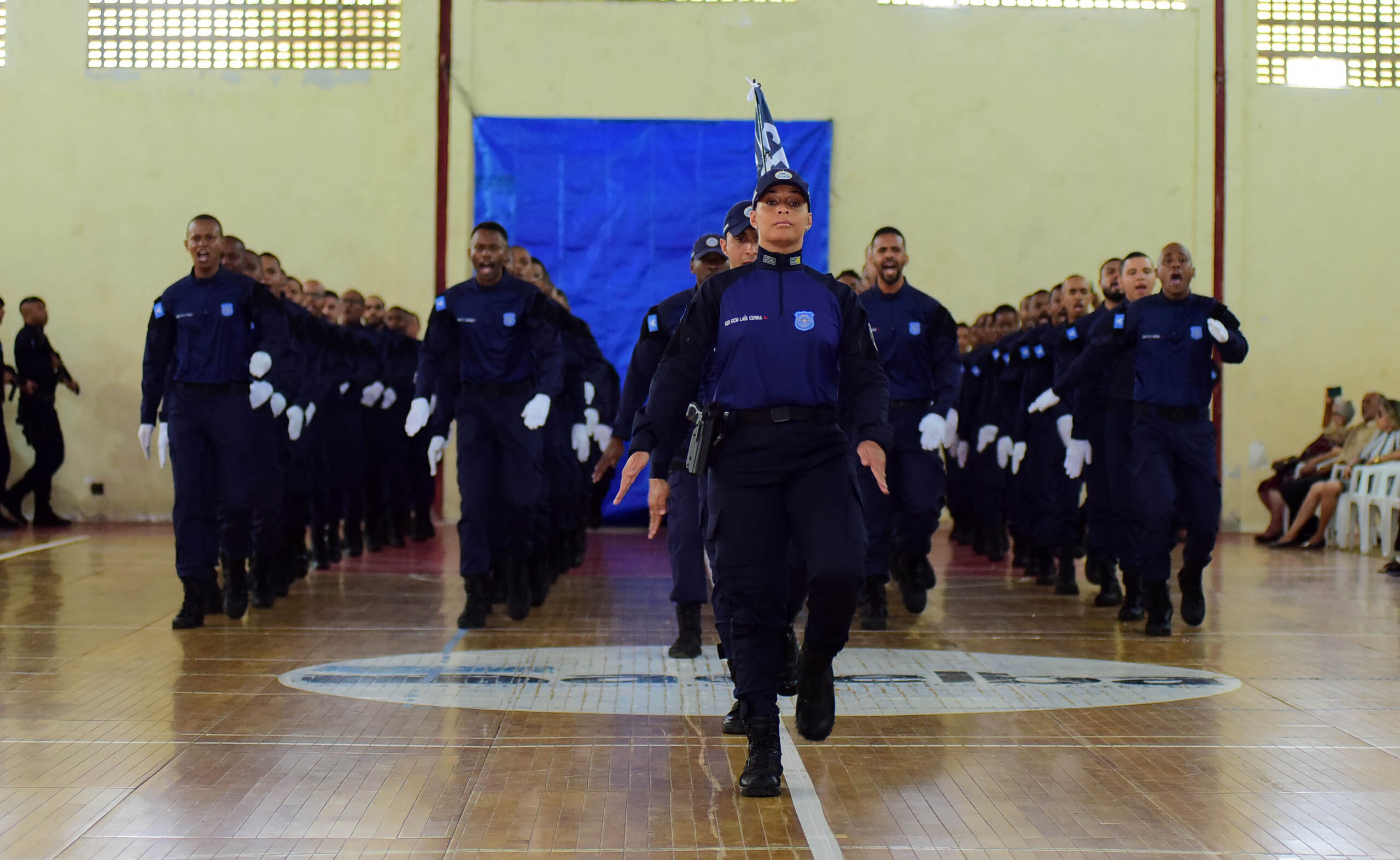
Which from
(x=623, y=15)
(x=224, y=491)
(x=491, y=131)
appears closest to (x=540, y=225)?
(x=491, y=131)

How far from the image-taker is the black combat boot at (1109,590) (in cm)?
795

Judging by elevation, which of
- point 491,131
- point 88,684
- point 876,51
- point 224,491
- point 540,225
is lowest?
point 88,684

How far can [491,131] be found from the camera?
13.3 meters

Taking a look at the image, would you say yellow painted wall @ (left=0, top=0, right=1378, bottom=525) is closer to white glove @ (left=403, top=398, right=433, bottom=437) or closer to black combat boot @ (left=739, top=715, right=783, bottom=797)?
white glove @ (left=403, top=398, right=433, bottom=437)

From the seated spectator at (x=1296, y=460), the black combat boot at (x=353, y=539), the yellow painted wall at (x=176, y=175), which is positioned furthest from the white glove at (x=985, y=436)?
the yellow painted wall at (x=176, y=175)

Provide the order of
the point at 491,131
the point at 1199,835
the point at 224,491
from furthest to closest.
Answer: the point at 491,131 < the point at 224,491 < the point at 1199,835

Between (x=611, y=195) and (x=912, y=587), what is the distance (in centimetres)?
693

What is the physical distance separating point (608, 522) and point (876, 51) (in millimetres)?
5228

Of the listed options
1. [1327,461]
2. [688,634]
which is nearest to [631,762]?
[688,634]

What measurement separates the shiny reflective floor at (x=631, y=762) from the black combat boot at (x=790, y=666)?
0.26 m

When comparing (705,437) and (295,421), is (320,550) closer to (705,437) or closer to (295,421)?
(295,421)

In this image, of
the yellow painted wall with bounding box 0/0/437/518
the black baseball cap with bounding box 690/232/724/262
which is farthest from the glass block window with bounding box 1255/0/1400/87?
the black baseball cap with bounding box 690/232/724/262

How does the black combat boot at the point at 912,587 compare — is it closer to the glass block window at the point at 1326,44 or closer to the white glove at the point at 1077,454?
the white glove at the point at 1077,454

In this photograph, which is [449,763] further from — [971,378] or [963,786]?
[971,378]
